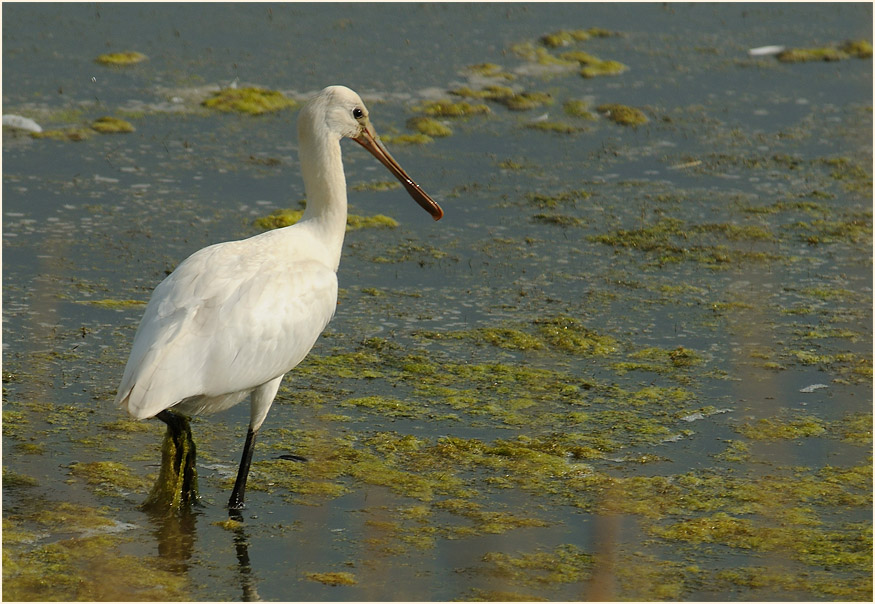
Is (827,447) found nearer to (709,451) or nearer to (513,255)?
(709,451)

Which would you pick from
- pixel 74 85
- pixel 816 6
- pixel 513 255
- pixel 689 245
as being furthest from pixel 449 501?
pixel 816 6

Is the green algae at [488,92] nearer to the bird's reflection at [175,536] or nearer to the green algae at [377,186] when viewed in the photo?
the green algae at [377,186]

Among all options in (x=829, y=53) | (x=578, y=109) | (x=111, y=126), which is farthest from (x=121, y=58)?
(x=829, y=53)

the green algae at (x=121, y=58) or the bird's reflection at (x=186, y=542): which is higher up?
the green algae at (x=121, y=58)

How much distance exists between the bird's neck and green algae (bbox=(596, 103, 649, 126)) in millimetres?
6269

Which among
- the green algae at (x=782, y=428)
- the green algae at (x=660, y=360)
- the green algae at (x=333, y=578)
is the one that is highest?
the green algae at (x=660, y=360)

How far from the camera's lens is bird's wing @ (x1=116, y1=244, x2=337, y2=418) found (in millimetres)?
5027

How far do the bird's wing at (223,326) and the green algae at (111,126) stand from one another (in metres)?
5.45

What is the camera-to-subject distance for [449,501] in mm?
5711

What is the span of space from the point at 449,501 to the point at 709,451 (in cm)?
139

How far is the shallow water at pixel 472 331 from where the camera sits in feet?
17.3

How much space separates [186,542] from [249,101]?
694cm

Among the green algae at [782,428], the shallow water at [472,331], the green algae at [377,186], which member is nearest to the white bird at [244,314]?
the shallow water at [472,331]

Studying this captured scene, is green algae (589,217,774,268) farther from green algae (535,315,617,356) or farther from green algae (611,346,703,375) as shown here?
green algae (611,346,703,375)
